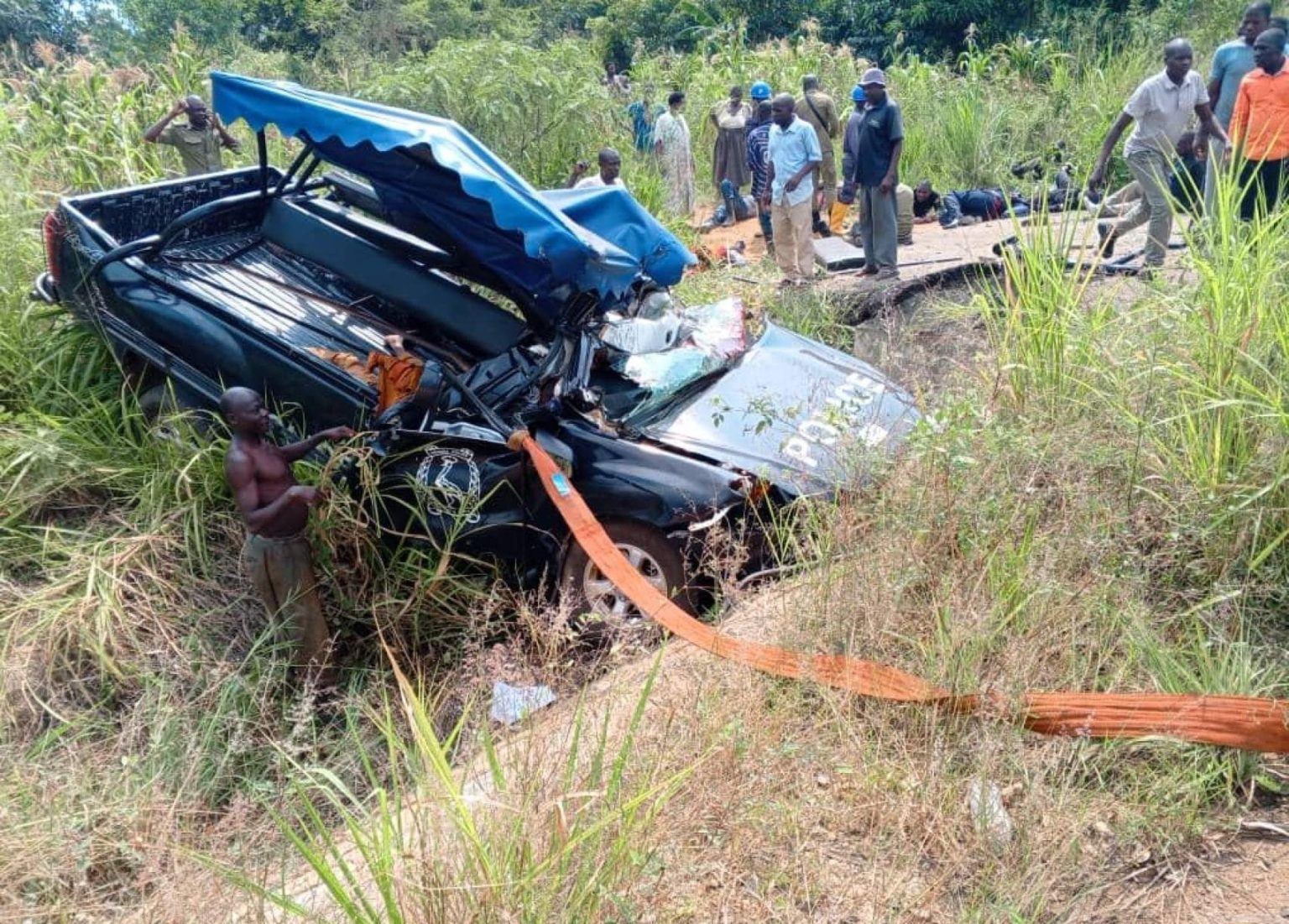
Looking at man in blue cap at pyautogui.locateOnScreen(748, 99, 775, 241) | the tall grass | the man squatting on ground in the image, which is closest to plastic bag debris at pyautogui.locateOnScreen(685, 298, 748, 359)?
the tall grass

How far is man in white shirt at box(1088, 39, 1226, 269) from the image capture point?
7270 millimetres

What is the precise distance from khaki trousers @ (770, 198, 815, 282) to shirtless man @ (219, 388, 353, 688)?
586 cm

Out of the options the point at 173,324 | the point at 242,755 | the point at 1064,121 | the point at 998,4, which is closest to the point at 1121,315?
the point at 242,755

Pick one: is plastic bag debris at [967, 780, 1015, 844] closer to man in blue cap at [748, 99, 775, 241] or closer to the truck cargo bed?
the truck cargo bed

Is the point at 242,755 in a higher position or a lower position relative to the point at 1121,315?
lower

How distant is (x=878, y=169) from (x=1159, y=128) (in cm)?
219

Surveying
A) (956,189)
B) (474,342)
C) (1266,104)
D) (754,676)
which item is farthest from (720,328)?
(956,189)

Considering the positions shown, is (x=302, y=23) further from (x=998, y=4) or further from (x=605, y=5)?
(x=998, y=4)

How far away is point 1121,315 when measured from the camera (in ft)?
14.6

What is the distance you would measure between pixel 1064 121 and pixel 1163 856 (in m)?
12.1

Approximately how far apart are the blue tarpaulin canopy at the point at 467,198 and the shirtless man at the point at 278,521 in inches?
46.7

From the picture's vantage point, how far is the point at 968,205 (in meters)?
11.6

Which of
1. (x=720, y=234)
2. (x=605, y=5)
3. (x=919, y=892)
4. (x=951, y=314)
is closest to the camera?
(x=919, y=892)

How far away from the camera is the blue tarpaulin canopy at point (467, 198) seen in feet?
15.0
